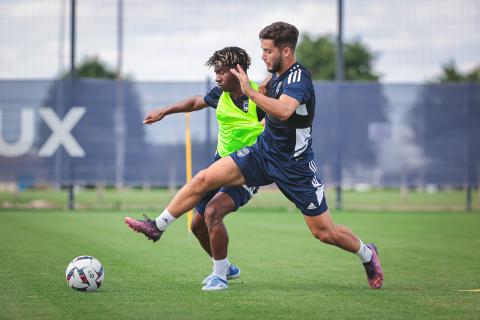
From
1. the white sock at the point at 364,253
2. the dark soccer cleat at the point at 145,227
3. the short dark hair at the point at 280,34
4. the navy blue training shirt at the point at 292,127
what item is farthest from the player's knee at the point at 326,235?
the short dark hair at the point at 280,34

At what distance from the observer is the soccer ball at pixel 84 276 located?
748cm

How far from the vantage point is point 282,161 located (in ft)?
25.2

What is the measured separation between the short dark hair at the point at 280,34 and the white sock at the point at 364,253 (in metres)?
1.89

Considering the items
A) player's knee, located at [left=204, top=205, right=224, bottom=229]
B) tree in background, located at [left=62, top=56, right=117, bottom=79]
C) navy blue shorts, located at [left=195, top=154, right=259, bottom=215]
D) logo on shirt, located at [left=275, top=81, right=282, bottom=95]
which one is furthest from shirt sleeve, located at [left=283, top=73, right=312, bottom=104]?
tree in background, located at [left=62, top=56, right=117, bottom=79]

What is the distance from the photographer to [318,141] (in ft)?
66.9

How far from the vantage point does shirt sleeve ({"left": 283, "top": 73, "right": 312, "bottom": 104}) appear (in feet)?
24.2

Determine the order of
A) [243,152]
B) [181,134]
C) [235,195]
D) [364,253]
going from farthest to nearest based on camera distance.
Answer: [181,134] < [235,195] < [364,253] < [243,152]

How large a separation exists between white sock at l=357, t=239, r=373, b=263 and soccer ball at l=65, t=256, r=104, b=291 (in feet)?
7.42

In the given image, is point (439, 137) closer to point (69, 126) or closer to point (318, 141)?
point (318, 141)

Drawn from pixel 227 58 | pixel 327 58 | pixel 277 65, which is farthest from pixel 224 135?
pixel 327 58

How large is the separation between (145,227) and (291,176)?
1.30 metres

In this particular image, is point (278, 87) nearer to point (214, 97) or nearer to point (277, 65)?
point (277, 65)

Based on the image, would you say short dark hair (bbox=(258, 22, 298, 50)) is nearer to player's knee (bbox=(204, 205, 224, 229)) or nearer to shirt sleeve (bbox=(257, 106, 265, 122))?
shirt sleeve (bbox=(257, 106, 265, 122))

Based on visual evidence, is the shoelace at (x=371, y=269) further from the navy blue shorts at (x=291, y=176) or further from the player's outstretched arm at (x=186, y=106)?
the player's outstretched arm at (x=186, y=106)
